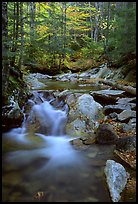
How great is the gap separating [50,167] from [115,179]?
1.64m

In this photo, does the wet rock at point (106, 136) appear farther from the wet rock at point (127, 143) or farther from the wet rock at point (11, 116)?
the wet rock at point (11, 116)

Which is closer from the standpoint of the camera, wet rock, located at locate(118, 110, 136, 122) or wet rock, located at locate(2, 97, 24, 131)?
wet rock, located at locate(118, 110, 136, 122)

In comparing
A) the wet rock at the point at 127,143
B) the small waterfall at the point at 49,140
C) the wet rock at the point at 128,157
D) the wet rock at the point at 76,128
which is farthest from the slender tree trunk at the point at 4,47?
the wet rock at the point at 128,157

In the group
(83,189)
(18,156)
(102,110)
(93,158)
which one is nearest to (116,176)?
(83,189)

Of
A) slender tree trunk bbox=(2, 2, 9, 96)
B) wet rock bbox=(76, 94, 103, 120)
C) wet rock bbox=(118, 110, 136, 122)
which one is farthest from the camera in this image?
wet rock bbox=(76, 94, 103, 120)

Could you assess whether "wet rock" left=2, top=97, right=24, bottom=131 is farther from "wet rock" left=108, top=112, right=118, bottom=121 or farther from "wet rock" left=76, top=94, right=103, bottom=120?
"wet rock" left=108, top=112, right=118, bottom=121

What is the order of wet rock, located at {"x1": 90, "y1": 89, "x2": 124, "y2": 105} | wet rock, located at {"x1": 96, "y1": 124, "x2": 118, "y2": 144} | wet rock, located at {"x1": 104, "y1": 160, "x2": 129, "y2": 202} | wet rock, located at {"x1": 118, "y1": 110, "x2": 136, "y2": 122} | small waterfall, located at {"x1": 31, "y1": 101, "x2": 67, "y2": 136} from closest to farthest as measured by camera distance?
wet rock, located at {"x1": 104, "y1": 160, "x2": 129, "y2": 202}
wet rock, located at {"x1": 96, "y1": 124, "x2": 118, "y2": 144}
wet rock, located at {"x1": 118, "y1": 110, "x2": 136, "y2": 122}
small waterfall, located at {"x1": 31, "y1": 101, "x2": 67, "y2": 136}
wet rock, located at {"x1": 90, "y1": 89, "x2": 124, "y2": 105}

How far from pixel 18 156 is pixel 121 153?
8.52ft

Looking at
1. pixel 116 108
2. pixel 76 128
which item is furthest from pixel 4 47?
pixel 116 108

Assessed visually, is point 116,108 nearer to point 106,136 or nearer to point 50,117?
point 106,136

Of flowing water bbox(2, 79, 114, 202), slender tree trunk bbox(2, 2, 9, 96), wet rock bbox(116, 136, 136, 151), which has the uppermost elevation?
slender tree trunk bbox(2, 2, 9, 96)

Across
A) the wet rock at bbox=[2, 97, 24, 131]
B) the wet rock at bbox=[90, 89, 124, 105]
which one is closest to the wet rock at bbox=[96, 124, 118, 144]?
the wet rock at bbox=[90, 89, 124, 105]

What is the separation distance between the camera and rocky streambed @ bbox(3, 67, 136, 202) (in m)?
4.12

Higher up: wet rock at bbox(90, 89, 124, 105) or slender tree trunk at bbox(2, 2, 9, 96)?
slender tree trunk at bbox(2, 2, 9, 96)
